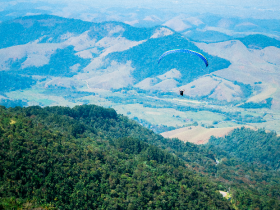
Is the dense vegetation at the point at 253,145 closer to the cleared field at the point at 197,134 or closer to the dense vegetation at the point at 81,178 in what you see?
the cleared field at the point at 197,134

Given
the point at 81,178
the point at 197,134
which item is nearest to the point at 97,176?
the point at 81,178

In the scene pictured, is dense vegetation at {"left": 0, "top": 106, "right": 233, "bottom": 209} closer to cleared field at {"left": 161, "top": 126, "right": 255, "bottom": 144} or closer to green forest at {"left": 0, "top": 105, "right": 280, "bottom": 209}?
green forest at {"left": 0, "top": 105, "right": 280, "bottom": 209}

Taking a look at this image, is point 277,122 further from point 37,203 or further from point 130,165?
point 37,203

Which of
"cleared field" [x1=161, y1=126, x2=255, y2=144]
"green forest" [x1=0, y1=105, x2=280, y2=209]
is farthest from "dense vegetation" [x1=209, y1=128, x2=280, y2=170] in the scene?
"green forest" [x1=0, y1=105, x2=280, y2=209]

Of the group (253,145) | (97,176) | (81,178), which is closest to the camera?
(81,178)

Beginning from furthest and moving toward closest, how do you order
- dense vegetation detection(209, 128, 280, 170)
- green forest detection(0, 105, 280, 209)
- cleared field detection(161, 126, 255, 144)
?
cleared field detection(161, 126, 255, 144) → dense vegetation detection(209, 128, 280, 170) → green forest detection(0, 105, 280, 209)

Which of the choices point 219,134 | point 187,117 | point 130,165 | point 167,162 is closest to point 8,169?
point 130,165

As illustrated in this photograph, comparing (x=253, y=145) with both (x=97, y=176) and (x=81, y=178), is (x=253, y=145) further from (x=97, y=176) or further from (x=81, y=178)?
(x=81, y=178)

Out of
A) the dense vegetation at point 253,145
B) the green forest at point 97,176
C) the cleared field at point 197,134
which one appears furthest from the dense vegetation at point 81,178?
the cleared field at point 197,134
